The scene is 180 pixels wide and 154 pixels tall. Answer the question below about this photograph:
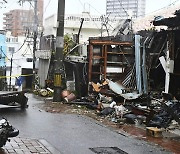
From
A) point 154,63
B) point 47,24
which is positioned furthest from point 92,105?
point 47,24

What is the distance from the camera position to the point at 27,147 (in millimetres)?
8367

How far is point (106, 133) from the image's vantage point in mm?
10680

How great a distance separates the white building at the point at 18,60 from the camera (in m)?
37.5

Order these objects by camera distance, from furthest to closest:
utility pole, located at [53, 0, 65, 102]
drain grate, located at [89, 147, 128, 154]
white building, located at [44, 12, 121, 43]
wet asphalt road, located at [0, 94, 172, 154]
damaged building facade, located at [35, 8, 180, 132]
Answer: white building, located at [44, 12, 121, 43] < utility pole, located at [53, 0, 65, 102] < damaged building facade, located at [35, 8, 180, 132] < wet asphalt road, located at [0, 94, 172, 154] < drain grate, located at [89, 147, 128, 154]

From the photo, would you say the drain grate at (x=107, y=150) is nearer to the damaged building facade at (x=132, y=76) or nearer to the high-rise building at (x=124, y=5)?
the damaged building facade at (x=132, y=76)

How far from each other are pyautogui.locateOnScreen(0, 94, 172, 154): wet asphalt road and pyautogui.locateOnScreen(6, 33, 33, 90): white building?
1939cm

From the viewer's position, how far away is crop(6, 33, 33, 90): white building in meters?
37.5

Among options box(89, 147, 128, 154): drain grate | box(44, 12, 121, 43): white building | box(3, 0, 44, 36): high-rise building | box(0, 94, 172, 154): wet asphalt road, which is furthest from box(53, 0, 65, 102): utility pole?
box(44, 12, 121, 43): white building

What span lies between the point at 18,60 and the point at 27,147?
4420 centimetres

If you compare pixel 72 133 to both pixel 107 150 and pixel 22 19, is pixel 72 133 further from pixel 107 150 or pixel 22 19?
pixel 22 19

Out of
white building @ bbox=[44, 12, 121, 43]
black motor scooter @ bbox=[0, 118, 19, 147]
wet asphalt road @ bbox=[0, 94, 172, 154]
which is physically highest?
white building @ bbox=[44, 12, 121, 43]

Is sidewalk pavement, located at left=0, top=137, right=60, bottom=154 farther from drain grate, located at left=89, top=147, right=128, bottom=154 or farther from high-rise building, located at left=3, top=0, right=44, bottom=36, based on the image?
high-rise building, located at left=3, top=0, right=44, bottom=36

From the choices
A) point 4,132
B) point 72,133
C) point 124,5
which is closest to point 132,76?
point 72,133

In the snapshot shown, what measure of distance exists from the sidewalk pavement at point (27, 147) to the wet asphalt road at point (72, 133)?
0.79ft
